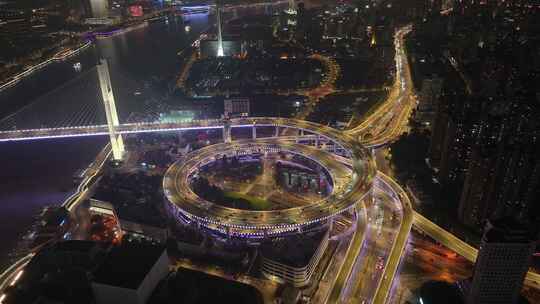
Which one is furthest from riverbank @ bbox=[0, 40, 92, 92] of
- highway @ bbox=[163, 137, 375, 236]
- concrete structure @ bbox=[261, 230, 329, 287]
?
concrete structure @ bbox=[261, 230, 329, 287]

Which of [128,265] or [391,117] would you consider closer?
[128,265]

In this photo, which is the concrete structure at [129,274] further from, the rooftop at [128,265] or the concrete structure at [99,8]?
the concrete structure at [99,8]

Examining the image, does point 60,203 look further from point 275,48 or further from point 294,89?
point 275,48

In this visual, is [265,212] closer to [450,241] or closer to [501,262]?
[450,241]

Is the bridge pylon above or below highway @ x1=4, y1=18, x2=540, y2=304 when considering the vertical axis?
above

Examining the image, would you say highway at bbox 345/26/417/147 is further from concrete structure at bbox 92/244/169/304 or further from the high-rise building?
concrete structure at bbox 92/244/169/304

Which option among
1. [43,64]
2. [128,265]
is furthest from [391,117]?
[43,64]

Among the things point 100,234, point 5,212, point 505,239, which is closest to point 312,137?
point 100,234
